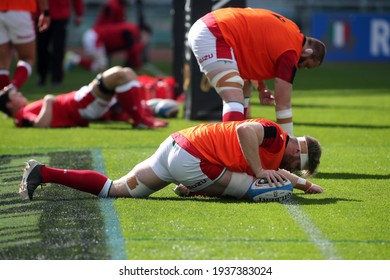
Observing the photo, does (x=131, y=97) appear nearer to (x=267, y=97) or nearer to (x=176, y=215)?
(x=267, y=97)

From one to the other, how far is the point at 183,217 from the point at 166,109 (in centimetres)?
693

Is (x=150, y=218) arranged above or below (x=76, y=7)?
above

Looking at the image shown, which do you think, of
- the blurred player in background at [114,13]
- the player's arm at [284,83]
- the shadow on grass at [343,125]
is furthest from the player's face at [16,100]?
the blurred player in background at [114,13]

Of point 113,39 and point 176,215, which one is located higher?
point 176,215

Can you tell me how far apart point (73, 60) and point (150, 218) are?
1833cm

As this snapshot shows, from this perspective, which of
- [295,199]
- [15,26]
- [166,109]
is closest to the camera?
[295,199]

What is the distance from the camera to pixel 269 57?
905cm

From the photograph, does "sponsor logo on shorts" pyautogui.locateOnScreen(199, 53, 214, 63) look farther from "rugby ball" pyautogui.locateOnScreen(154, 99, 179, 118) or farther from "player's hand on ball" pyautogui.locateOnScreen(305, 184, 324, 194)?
"rugby ball" pyautogui.locateOnScreen(154, 99, 179, 118)

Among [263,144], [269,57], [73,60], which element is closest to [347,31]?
[73,60]

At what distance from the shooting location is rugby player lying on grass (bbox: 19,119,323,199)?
725cm

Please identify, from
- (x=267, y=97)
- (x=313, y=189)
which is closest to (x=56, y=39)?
(x=267, y=97)

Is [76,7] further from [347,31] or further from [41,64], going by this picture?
[347,31]

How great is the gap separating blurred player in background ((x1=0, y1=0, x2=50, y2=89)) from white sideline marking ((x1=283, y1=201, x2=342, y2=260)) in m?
5.96

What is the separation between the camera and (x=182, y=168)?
7.27 meters
